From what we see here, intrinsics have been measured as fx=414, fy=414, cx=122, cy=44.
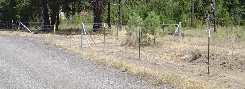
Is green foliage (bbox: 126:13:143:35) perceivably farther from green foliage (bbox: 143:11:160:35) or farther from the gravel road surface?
the gravel road surface

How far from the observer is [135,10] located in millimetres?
51062

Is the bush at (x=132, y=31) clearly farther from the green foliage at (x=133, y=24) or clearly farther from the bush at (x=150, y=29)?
the bush at (x=150, y=29)

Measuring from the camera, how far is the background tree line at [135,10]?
41.5m

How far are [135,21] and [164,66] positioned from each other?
903 centimetres

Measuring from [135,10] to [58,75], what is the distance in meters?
39.2

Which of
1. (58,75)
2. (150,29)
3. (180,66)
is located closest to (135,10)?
(150,29)

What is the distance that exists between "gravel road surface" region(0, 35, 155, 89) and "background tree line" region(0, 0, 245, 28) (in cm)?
2412

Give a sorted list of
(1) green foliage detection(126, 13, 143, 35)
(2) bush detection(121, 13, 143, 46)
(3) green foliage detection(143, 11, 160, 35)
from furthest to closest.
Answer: (3) green foliage detection(143, 11, 160, 35) → (1) green foliage detection(126, 13, 143, 35) → (2) bush detection(121, 13, 143, 46)

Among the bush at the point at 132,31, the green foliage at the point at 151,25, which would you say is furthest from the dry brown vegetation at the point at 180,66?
the green foliage at the point at 151,25

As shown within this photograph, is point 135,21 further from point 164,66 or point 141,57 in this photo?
point 164,66

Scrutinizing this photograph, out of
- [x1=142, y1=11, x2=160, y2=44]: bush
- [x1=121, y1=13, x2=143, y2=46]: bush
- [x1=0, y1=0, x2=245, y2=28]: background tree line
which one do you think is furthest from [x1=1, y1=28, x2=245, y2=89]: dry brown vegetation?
[x1=0, y1=0, x2=245, y2=28]: background tree line

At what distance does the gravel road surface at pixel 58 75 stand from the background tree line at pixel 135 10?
24.1m

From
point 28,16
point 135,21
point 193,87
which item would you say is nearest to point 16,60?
point 193,87

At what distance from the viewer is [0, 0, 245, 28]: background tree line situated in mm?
41484
